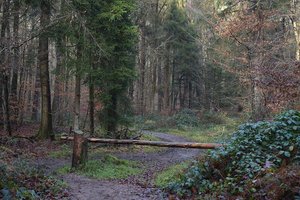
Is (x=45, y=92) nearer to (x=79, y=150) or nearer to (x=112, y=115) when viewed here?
(x=112, y=115)

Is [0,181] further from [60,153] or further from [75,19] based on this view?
[75,19]

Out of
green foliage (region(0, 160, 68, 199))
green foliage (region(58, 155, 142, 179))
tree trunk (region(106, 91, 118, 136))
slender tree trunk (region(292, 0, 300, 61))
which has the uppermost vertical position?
slender tree trunk (region(292, 0, 300, 61))

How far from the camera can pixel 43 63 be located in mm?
18672

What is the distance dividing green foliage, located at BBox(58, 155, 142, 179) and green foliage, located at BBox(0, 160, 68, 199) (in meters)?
2.26

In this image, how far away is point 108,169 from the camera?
1205 centimetres

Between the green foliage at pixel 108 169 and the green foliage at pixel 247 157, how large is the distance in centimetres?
350

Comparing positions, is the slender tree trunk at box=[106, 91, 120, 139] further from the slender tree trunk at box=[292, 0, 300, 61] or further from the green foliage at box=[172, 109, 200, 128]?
the green foliage at box=[172, 109, 200, 128]

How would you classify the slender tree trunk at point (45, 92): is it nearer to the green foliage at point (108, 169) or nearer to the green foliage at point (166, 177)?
the green foliage at point (108, 169)

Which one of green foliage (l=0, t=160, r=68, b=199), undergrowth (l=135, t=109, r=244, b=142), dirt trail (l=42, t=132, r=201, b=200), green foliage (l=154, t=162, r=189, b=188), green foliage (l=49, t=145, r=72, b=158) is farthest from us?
undergrowth (l=135, t=109, r=244, b=142)

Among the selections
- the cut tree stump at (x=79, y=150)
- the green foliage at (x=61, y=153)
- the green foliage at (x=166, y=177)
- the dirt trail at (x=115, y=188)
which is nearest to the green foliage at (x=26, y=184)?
the dirt trail at (x=115, y=188)

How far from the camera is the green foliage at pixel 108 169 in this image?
11305mm

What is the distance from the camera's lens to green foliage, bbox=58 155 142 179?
11305 millimetres

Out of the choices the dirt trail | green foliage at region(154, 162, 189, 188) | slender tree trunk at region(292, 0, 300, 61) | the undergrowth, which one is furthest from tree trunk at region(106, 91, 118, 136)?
the undergrowth

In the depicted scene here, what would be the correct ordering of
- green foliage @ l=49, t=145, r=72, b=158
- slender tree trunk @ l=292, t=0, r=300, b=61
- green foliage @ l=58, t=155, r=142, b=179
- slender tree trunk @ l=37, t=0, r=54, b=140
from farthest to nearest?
slender tree trunk @ l=37, t=0, r=54, b=140 → slender tree trunk @ l=292, t=0, r=300, b=61 → green foliage @ l=49, t=145, r=72, b=158 → green foliage @ l=58, t=155, r=142, b=179
